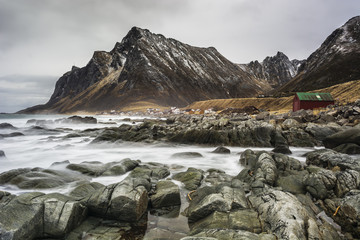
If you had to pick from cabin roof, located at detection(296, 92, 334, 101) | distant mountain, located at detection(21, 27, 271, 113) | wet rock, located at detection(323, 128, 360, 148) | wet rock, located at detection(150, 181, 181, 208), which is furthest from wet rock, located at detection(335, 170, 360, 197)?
distant mountain, located at detection(21, 27, 271, 113)

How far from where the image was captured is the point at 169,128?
2594 cm

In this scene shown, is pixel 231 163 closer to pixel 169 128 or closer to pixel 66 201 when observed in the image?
pixel 66 201

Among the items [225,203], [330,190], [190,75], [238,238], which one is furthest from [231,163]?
[190,75]

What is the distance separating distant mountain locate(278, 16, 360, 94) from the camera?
96.6m

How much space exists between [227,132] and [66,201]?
1813 cm

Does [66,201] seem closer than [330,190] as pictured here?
Yes

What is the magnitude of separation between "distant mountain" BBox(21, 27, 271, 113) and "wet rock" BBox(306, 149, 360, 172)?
384ft

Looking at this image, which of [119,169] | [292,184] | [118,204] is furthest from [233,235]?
[119,169]

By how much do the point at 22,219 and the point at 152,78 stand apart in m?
142

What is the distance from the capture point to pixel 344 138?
607 inches

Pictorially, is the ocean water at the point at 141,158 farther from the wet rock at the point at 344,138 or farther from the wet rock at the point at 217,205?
the wet rock at the point at 344,138

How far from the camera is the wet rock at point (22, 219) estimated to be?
459 centimetres

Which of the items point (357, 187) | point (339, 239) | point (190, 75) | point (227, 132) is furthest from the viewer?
point (190, 75)

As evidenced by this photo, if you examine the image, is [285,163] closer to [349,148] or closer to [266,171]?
[266,171]
